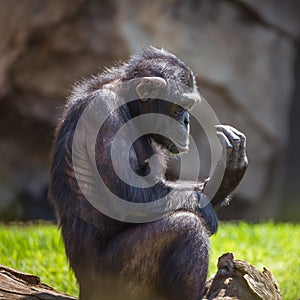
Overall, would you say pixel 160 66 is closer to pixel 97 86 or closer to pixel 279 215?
pixel 97 86

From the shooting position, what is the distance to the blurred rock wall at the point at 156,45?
35.1ft

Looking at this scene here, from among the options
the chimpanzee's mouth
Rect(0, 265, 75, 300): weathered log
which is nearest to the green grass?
Rect(0, 265, 75, 300): weathered log

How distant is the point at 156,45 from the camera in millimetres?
10711

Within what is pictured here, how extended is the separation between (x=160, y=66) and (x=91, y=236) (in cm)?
125

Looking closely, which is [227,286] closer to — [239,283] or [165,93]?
[239,283]

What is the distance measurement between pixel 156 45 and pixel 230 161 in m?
6.26

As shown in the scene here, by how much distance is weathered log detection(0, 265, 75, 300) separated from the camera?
14.1 feet

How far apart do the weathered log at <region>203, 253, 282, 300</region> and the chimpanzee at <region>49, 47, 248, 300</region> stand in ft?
0.61

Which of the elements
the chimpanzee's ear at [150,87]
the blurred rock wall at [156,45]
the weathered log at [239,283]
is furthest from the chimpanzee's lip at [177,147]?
the blurred rock wall at [156,45]

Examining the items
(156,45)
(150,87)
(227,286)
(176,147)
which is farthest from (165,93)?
(156,45)

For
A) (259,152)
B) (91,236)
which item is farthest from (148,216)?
(259,152)

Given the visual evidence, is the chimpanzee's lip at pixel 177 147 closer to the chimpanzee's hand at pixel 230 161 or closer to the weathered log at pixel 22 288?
the chimpanzee's hand at pixel 230 161

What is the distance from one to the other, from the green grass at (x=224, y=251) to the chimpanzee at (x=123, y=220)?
110cm

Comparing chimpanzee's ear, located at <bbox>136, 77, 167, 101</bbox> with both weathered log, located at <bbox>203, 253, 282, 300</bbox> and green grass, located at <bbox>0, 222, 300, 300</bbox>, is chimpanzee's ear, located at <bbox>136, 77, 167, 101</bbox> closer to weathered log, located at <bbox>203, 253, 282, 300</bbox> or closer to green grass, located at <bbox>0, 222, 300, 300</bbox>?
weathered log, located at <bbox>203, 253, 282, 300</bbox>
